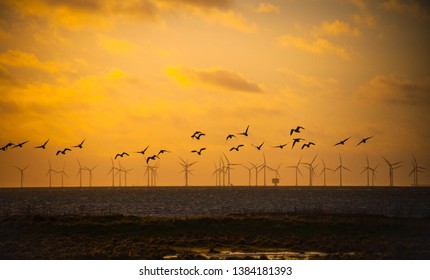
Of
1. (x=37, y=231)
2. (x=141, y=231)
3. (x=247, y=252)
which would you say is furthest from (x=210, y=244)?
(x=37, y=231)

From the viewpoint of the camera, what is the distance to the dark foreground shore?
47.0m

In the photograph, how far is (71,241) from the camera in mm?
53875

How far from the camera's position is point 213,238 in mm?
55219

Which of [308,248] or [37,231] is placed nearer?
[308,248]

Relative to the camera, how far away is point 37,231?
5903cm

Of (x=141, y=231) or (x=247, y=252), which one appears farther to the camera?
(x=141, y=231)

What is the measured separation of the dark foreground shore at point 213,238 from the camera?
46969 millimetres

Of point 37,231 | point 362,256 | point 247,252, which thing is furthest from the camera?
point 37,231
